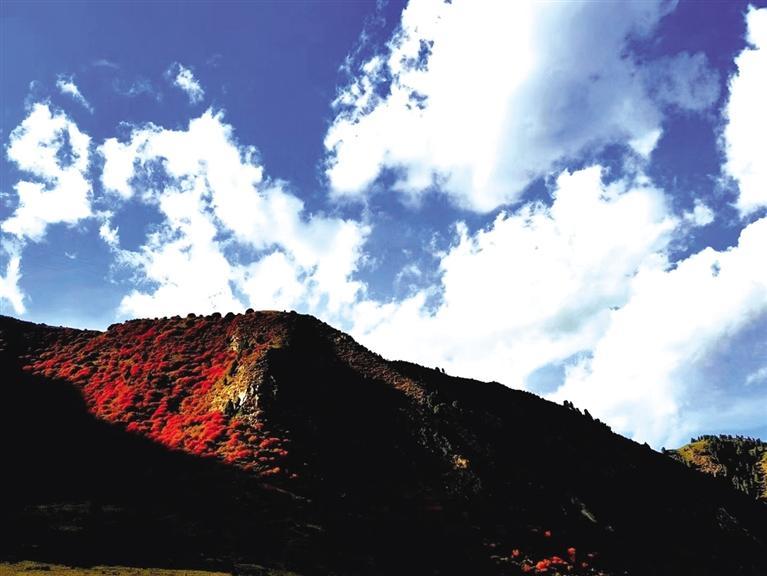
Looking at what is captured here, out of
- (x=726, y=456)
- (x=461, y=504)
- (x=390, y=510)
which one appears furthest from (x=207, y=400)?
(x=726, y=456)

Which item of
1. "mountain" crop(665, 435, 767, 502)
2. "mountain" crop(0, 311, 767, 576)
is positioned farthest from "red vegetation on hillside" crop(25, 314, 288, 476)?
"mountain" crop(665, 435, 767, 502)

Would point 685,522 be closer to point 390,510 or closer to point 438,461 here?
point 438,461

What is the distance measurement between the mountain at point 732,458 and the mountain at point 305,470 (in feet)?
115

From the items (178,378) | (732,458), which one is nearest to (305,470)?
(178,378)

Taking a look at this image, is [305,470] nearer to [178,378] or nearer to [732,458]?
[178,378]

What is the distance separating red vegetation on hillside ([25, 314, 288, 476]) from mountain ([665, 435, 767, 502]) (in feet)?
284

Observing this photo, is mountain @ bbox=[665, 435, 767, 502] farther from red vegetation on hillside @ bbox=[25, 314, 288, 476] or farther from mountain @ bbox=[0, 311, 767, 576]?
red vegetation on hillside @ bbox=[25, 314, 288, 476]

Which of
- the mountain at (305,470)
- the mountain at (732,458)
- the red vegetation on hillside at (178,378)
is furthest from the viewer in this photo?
the mountain at (732,458)

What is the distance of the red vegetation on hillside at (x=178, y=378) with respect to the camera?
150ft

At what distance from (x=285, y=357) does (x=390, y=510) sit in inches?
746

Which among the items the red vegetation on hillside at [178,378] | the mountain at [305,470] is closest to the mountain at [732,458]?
the mountain at [305,470]

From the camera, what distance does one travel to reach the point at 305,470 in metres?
43.5

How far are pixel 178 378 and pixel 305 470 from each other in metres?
20.1

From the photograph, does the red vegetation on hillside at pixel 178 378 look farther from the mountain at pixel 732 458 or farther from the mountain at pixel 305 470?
the mountain at pixel 732 458
